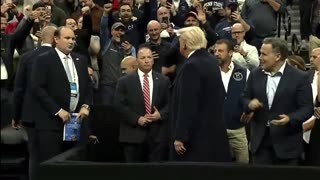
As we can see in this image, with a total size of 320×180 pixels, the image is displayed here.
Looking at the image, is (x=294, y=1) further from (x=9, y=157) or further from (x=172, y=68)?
(x=9, y=157)

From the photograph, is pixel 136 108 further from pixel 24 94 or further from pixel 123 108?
pixel 24 94

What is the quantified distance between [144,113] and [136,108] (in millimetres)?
111

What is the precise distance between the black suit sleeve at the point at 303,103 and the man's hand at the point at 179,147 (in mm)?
1133

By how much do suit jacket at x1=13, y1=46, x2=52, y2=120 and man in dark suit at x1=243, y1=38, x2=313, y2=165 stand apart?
7.97ft

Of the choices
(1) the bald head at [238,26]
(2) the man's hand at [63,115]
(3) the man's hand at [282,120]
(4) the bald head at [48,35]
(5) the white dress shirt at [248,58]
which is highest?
(1) the bald head at [238,26]

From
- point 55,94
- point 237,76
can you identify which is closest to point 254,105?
point 237,76

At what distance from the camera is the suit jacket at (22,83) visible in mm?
8758

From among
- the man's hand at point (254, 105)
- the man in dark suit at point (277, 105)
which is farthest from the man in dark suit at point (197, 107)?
the man in dark suit at point (277, 105)

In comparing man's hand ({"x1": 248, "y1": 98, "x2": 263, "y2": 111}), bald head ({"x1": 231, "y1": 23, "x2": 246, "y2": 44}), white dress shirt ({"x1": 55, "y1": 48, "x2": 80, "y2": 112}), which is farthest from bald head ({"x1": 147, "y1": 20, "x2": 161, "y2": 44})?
man's hand ({"x1": 248, "y1": 98, "x2": 263, "y2": 111})

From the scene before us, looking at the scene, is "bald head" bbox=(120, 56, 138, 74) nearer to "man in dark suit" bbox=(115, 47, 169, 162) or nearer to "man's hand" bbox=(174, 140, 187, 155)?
"man in dark suit" bbox=(115, 47, 169, 162)

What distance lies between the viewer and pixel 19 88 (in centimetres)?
877

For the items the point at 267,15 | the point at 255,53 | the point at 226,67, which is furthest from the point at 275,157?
the point at 267,15

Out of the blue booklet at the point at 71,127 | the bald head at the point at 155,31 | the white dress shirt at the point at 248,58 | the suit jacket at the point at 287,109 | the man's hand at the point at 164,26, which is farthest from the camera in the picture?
the man's hand at the point at 164,26

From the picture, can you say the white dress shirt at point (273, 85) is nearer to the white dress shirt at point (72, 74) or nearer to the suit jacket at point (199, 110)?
the suit jacket at point (199, 110)
